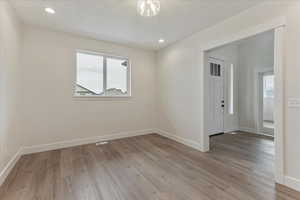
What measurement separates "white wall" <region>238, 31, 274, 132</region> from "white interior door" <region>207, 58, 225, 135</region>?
1021 mm

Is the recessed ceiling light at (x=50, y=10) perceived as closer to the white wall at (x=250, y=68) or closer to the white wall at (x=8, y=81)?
the white wall at (x=8, y=81)

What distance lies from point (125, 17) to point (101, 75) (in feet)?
6.17

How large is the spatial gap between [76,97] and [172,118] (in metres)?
2.73

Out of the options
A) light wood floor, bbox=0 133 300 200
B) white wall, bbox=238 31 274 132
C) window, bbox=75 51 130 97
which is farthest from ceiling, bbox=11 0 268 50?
white wall, bbox=238 31 274 132

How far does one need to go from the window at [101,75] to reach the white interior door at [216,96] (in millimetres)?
2724

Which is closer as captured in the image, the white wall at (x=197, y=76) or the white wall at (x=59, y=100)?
the white wall at (x=197, y=76)

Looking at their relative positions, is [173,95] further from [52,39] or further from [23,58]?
[23,58]

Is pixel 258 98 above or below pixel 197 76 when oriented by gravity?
below

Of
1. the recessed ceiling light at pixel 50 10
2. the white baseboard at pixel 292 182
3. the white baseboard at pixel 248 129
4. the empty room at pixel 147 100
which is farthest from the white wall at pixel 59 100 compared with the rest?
the white baseboard at pixel 248 129

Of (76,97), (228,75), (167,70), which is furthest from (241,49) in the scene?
(76,97)

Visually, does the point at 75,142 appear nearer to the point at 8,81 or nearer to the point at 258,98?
the point at 8,81

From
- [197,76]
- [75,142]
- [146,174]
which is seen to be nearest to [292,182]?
[146,174]

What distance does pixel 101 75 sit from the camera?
13.2 ft

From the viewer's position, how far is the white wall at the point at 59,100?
3012 millimetres
